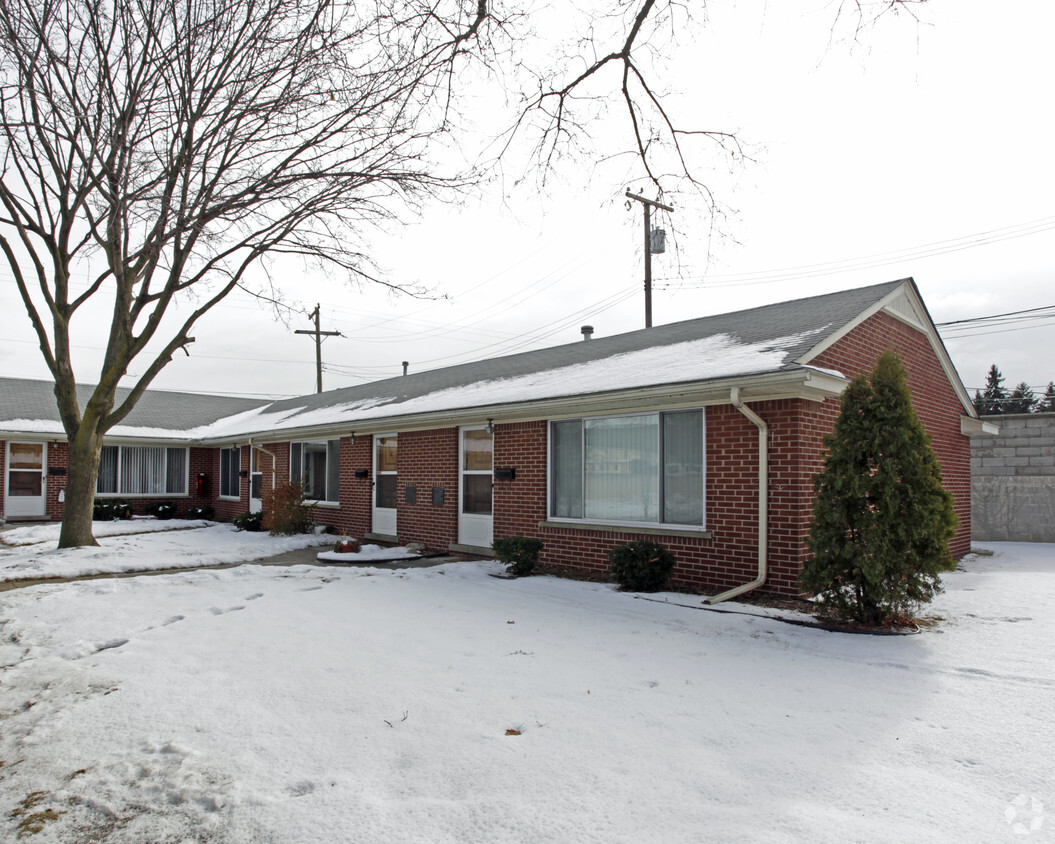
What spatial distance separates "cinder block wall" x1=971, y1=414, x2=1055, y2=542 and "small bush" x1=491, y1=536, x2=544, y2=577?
10824 mm

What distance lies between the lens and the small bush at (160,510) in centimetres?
2033

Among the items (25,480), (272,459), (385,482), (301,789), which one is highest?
(272,459)

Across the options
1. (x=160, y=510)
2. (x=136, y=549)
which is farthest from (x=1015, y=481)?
(x=160, y=510)

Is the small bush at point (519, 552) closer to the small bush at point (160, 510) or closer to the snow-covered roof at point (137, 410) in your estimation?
the small bush at point (160, 510)

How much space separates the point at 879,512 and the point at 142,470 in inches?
829

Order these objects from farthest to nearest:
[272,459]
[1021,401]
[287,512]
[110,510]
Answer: [1021,401], [110,510], [272,459], [287,512]

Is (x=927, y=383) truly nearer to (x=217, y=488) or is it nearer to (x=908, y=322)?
(x=908, y=322)

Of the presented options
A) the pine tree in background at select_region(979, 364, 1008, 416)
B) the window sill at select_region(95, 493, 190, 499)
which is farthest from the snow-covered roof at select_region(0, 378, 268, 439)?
the pine tree in background at select_region(979, 364, 1008, 416)

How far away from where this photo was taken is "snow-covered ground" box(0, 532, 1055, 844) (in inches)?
117

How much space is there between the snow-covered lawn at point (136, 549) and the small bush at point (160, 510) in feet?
7.90

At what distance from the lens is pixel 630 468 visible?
364 inches

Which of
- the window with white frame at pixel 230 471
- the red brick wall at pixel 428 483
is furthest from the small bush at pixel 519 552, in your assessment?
the window with white frame at pixel 230 471

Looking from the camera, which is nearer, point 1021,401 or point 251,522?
point 251,522

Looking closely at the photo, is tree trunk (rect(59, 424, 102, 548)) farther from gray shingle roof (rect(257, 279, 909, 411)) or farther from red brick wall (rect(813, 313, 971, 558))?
red brick wall (rect(813, 313, 971, 558))
